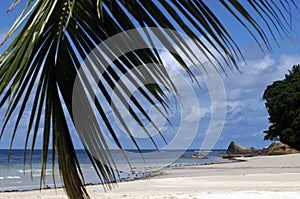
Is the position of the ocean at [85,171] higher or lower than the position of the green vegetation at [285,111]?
lower

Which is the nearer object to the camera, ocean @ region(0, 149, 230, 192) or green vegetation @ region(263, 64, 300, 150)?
Answer: ocean @ region(0, 149, 230, 192)

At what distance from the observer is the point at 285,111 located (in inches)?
1869

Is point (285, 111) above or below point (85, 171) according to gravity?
above

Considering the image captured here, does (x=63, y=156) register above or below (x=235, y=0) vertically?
below

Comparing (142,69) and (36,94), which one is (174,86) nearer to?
(142,69)

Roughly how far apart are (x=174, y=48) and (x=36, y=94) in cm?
35

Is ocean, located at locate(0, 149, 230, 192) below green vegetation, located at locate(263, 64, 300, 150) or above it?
below

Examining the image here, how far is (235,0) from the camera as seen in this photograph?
1155 millimetres

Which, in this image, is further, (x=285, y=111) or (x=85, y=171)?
(x=285, y=111)

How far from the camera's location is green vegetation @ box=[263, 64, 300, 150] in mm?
46750

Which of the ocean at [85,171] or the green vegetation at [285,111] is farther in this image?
the green vegetation at [285,111]

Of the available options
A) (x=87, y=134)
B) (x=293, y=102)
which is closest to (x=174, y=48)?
(x=87, y=134)

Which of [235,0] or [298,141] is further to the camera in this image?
[298,141]

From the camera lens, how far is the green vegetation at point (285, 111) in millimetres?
46750
